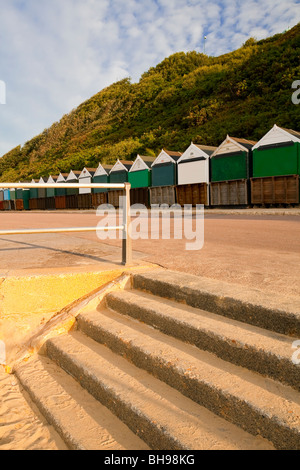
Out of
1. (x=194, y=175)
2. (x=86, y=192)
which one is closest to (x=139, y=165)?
(x=194, y=175)

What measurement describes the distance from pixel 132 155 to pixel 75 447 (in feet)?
159

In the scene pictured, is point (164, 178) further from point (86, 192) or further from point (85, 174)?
point (85, 174)

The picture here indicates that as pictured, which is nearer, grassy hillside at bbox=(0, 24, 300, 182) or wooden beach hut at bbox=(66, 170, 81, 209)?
wooden beach hut at bbox=(66, 170, 81, 209)

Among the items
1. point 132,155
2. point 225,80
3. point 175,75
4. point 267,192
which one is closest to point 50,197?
point 132,155

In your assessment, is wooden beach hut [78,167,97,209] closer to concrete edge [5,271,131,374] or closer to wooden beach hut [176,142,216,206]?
wooden beach hut [176,142,216,206]

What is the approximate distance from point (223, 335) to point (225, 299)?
42 cm

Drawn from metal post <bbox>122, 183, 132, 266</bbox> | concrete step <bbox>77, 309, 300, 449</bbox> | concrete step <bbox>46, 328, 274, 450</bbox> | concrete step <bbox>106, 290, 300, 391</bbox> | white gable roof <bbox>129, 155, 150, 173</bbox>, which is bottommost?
concrete step <bbox>46, 328, 274, 450</bbox>

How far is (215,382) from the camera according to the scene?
1853mm

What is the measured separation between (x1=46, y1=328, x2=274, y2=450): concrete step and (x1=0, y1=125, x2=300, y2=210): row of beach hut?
65.8 ft

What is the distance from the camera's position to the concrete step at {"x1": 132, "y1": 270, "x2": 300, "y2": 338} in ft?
7.06

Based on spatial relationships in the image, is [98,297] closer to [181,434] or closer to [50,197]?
[181,434]

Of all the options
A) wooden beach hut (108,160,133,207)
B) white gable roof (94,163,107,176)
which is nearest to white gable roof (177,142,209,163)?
wooden beach hut (108,160,133,207)

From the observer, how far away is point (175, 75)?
8056 centimetres

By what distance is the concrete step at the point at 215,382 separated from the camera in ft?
5.15
